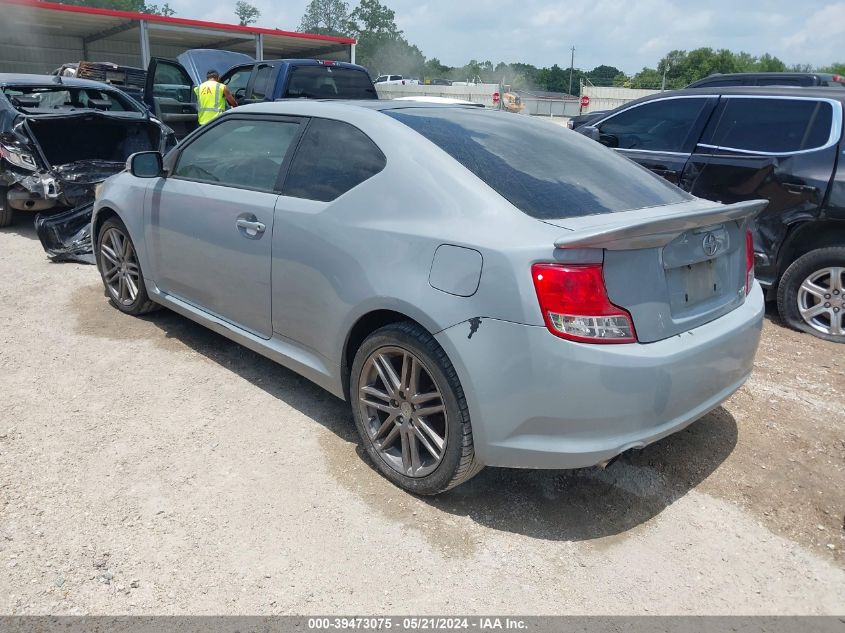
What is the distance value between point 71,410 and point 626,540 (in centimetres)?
289

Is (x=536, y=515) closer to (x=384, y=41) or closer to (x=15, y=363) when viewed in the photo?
(x=15, y=363)

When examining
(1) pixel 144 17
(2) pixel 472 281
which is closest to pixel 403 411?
(2) pixel 472 281

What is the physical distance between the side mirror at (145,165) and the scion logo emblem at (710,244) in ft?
10.8

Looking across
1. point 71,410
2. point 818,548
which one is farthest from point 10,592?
point 818,548

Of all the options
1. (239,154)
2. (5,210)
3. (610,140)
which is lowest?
(5,210)

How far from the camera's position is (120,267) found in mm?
4930

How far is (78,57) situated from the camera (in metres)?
30.0

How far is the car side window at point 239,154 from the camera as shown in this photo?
357 cm

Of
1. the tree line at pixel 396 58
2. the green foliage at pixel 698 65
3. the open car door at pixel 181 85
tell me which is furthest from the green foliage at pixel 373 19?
the open car door at pixel 181 85

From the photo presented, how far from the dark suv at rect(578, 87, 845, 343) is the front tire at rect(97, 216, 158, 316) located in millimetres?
4346

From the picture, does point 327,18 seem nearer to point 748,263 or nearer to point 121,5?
point 121,5

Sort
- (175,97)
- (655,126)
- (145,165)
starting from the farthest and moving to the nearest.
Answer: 1. (175,97)
2. (655,126)
3. (145,165)

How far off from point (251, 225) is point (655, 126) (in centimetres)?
418

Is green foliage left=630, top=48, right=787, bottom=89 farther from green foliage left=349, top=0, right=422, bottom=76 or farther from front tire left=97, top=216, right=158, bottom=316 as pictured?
front tire left=97, top=216, right=158, bottom=316
